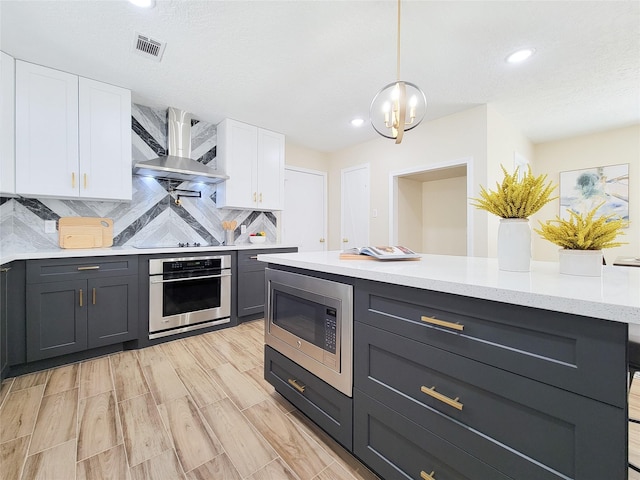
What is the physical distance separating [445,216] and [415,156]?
1343 mm

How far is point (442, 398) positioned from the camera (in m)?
0.97

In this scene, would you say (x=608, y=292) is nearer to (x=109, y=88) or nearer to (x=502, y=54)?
(x=502, y=54)

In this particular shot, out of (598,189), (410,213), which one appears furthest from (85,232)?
(598,189)

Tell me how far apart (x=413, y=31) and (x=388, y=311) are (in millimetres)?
2078

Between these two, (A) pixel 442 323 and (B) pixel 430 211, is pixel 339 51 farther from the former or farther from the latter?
(B) pixel 430 211

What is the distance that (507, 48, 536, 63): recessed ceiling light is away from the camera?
2.25 meters

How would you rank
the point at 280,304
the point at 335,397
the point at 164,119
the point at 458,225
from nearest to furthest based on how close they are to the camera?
the point at 335,397 < the point at 280,304 < the point at 164,119 < the point at 458,225

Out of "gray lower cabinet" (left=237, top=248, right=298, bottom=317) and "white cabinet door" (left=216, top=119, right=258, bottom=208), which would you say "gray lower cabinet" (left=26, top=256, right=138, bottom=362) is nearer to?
"gray lower cabinet" (left=237, top=248, right=298, bottom=317)

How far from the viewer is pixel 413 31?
204 cm

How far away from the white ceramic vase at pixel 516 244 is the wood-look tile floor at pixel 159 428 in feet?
3.87

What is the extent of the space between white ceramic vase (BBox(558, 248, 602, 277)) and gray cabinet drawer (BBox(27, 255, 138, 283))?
312 centimetres

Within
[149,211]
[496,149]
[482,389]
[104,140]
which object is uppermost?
[496,149]

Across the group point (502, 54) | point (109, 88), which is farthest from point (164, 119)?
point (502, 54)

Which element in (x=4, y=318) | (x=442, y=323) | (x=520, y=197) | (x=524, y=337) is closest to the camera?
(x=524, y=337)
